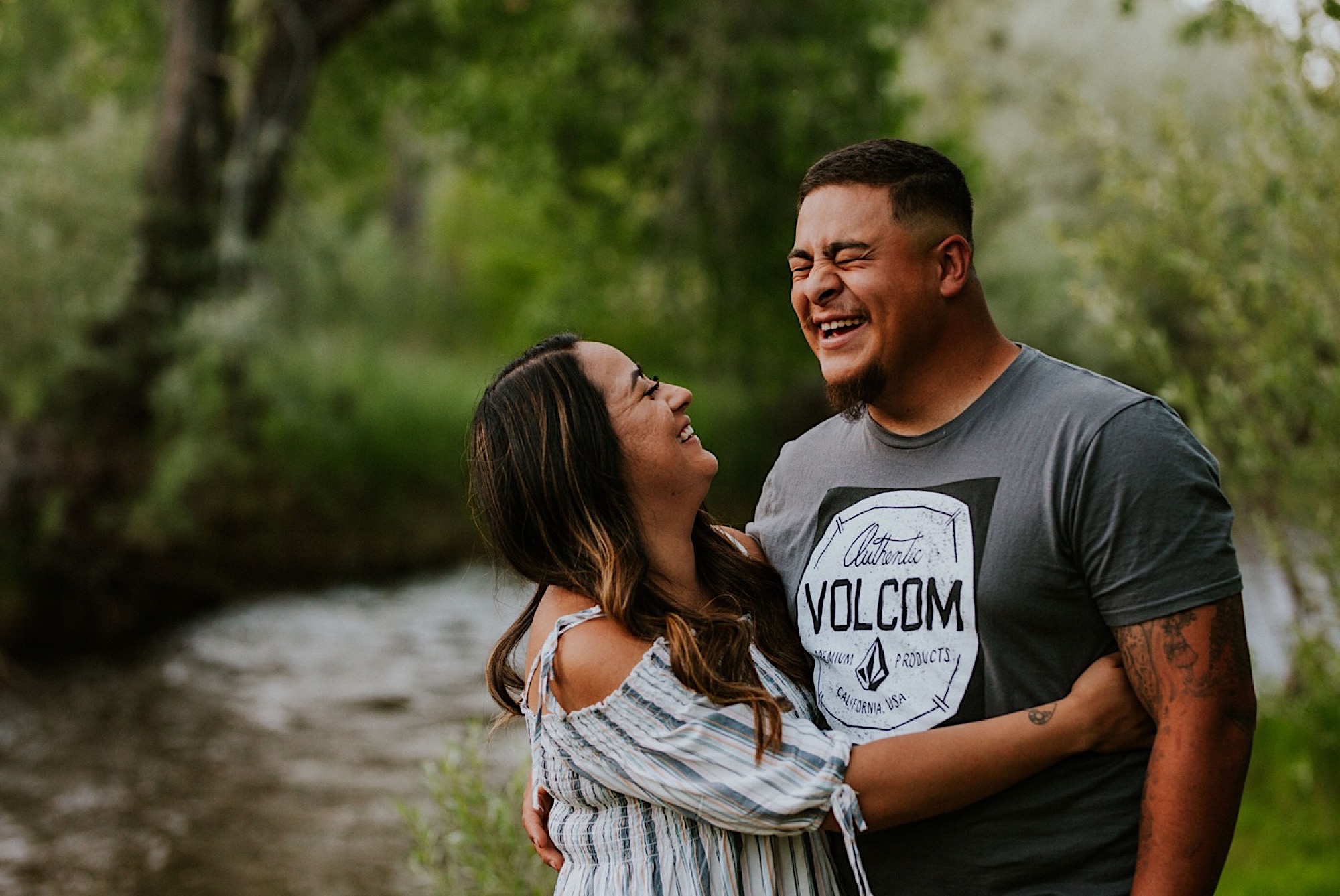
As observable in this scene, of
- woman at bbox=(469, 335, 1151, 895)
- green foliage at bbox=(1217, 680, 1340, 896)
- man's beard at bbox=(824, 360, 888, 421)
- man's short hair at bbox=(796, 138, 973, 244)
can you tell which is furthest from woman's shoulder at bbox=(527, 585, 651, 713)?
green foliage at bbox=(1217, 680, 1340, 896)

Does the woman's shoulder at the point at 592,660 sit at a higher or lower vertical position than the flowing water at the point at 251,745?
higher

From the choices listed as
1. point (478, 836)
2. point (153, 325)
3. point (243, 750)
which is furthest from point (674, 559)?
point (153, 325)

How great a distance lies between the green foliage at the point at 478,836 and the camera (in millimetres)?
3867

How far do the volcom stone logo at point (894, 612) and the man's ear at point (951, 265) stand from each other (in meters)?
0.39

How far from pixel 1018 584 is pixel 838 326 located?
1.98ft

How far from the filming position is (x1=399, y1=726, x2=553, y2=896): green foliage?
387 cm

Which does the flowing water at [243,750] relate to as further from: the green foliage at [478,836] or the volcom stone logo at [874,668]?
the volcom stone logo at [874,668]

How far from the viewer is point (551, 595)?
97.3 inches

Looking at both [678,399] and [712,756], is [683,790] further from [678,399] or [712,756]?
[678,399]

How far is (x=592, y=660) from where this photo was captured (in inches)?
89.0

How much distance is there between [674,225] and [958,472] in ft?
36.0

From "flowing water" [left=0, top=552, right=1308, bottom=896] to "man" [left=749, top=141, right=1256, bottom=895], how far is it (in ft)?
10.4

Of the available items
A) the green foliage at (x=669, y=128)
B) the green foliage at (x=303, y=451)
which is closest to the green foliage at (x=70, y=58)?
the green foliage at (x=669, y=128)

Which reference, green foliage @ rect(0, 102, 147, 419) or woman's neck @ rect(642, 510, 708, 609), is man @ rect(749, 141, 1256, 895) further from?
green foliage @ rect(0, 102, 147, 419)
